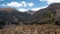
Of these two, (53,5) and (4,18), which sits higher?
(53,5)

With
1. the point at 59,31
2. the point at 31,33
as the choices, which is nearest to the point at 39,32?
the point at 31,33

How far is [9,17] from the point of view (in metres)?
36.6

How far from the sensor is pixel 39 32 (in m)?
12.4

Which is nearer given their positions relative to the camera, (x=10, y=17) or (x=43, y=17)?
(x=43, y=17)

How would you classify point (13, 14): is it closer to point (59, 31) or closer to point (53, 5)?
point (53, 5)

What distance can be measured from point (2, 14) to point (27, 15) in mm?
7348

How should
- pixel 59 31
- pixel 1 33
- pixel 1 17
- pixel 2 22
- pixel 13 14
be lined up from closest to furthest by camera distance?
1. pixel 59 31
2. pixel 1 33
3. pixel 2 22
4. pixel 1 17
5. pixel 13 14

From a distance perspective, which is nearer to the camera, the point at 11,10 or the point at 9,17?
the point at 9,17

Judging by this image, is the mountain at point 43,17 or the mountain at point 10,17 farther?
the mountain at point 10,17

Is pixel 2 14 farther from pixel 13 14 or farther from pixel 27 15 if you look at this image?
pixel 27 15

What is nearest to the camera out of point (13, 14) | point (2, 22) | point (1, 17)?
point (2, 22)

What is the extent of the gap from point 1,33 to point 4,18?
75.1 ft

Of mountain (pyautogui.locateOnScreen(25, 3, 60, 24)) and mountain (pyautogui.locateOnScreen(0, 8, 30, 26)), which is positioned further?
mountain (pyautogui.locateOnScreen(0, 8, 30, 26))

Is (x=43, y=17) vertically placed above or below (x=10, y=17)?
above
